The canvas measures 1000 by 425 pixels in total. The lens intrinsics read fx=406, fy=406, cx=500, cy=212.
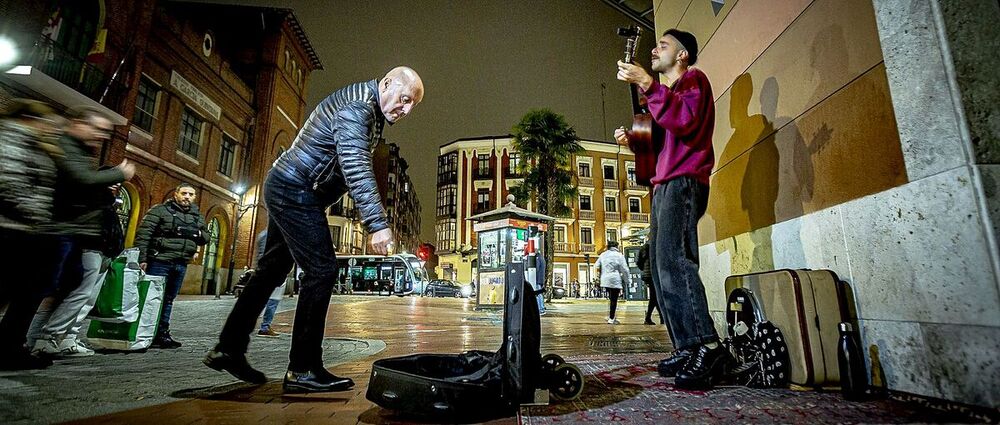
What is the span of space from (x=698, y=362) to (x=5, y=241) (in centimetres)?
398

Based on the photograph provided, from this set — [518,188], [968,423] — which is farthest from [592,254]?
[968,423]

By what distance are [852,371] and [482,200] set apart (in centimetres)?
Result: 4178

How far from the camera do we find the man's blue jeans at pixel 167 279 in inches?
160

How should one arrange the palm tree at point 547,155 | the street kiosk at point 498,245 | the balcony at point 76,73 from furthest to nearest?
the palm tree at point 547,155
the street kiosk at point 498,245
the balcony at point 76,73

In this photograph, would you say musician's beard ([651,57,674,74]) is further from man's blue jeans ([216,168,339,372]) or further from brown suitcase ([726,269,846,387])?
man's blue jeans ([216,168,339,372])

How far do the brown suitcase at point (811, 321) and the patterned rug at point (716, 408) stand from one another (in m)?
0.11

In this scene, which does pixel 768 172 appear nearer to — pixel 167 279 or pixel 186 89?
pixel 167 279

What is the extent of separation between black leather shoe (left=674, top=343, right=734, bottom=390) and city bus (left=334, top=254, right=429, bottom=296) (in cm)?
2791

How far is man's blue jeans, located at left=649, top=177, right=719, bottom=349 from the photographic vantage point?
2.14 meters

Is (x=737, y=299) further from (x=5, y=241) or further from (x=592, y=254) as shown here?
(x=592, y=254)

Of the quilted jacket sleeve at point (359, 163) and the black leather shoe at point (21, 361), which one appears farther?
the black leather shoe at point (21, 361)

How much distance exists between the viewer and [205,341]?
4.36 meters

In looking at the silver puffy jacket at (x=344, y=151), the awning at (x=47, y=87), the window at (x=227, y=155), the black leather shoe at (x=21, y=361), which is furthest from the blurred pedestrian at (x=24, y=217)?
the window at (x=227, y=155)

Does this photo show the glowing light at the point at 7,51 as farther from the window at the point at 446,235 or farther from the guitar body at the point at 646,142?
the window at the point at 446,235
